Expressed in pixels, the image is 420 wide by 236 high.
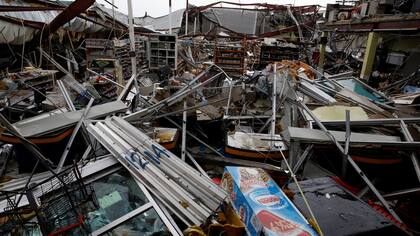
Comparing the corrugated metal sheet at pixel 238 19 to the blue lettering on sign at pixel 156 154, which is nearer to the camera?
the blue lettering on sign at pixel 156 154

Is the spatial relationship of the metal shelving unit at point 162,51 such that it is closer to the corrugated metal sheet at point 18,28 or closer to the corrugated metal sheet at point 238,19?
the corrugated metal sheet at point 18,28

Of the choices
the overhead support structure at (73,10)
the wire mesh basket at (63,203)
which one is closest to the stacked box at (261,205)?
the wire mesh basket at (63,203)

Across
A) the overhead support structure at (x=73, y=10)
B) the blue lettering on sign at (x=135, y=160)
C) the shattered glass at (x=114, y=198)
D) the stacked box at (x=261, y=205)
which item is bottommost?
the shattered glass at (x=114, y=198)

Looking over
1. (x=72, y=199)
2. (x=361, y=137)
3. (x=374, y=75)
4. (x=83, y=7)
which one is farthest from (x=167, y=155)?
(x=374, y=75)

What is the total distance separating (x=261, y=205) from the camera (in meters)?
1.96

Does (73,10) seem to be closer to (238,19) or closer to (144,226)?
(144,226)

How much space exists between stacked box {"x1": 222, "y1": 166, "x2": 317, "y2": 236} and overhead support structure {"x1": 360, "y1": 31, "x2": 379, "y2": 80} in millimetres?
8849

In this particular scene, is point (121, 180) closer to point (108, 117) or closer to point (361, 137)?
point (108, 117)

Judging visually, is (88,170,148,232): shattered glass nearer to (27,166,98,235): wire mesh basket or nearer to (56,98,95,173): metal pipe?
(27,166,98,235): wire mesh basket

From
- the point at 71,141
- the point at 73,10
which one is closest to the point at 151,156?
the point at 71,141

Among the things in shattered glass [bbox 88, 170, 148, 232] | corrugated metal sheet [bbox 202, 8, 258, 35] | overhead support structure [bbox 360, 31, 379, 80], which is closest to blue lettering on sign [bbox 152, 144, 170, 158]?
shattered glass [bbox 88, 170, 148, 232]

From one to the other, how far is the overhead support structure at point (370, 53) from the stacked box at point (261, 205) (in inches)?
348

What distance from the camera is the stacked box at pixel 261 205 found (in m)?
1.74

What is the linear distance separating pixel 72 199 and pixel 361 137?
3.05 m
